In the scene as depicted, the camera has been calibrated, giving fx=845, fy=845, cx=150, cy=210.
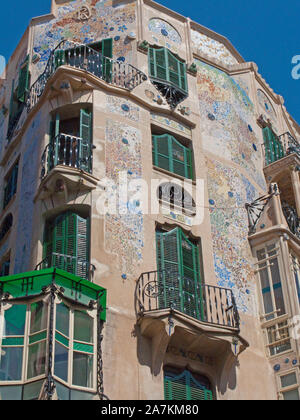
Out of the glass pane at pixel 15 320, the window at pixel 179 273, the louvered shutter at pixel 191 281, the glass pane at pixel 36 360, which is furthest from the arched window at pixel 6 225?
the glass pane at pixel 36 360

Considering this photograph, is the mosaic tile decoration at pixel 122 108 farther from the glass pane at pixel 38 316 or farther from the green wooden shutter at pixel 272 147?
the glass pane at pixel 38 316

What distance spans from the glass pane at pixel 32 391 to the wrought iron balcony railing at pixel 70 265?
11.9 feet

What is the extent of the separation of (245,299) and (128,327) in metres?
3.92

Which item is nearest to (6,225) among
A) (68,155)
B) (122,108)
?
(68,155)

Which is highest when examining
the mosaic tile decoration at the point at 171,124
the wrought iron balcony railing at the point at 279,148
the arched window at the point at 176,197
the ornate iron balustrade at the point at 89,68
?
the ornate iron balustrade at the point at 89,68

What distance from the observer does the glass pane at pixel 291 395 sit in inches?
799

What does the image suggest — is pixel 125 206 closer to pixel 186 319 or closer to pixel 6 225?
pixel 186 319

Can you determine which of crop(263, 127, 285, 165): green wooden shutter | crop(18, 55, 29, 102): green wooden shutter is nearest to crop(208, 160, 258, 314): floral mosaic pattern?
crop(263, 127, 285, 165): green wooden shutter

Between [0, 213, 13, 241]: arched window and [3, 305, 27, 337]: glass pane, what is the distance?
19.3 ft

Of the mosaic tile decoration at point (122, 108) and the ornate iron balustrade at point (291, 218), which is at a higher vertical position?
the mosaic tile decoration at point (122, 108)

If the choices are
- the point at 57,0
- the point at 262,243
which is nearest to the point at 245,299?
the point at 262,243

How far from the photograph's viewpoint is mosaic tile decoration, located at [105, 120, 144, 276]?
20.9 metres
